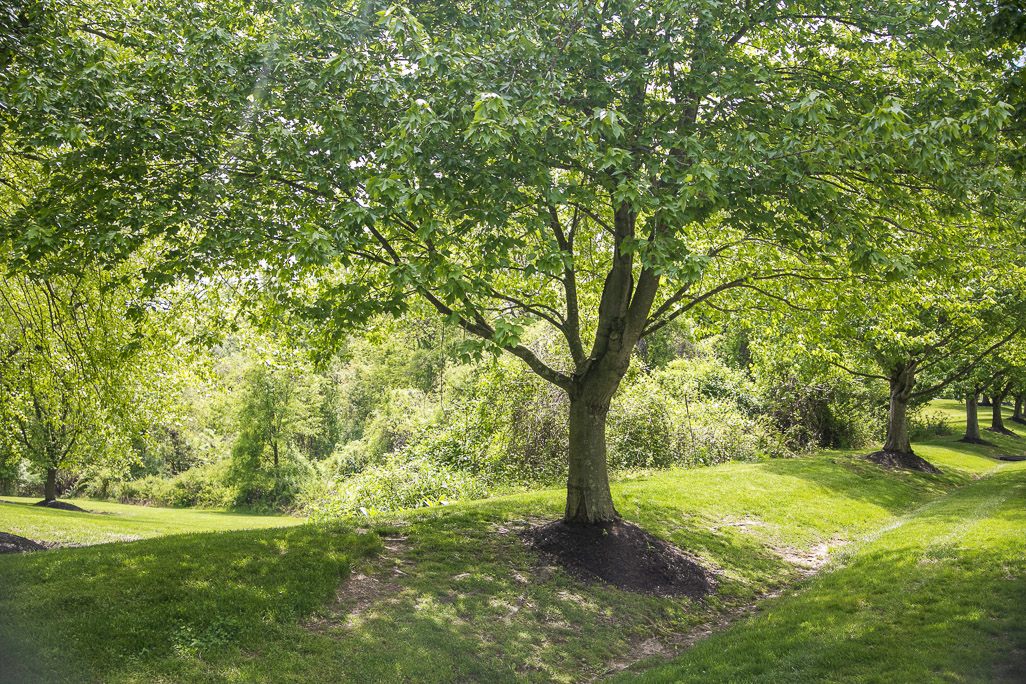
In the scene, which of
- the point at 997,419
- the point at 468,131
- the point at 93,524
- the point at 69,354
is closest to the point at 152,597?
the point at 468,131

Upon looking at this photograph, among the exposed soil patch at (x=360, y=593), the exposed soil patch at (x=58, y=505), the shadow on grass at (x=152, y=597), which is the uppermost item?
the shadow on grass at (x=152, y=597)

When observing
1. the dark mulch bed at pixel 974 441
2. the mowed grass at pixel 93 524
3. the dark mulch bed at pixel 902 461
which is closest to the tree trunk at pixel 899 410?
the dark mulch bed at pixel 902 461

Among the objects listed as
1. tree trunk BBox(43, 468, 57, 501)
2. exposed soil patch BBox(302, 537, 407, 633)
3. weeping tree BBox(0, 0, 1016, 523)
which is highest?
weeping tree BBox(0, 0, 1016, 523)

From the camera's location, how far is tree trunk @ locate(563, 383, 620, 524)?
1036 cm

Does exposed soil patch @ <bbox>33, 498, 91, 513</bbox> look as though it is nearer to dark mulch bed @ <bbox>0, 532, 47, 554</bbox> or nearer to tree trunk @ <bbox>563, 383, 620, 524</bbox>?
dark mulch bed @ <bbox>0, 532, 47, 554</bbox>

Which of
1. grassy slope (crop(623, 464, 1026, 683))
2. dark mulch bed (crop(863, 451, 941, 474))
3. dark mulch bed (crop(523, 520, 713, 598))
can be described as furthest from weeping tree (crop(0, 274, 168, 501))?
dark mulch bed (crop(863, 451, 941, 474))

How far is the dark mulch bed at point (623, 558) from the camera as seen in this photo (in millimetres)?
9391

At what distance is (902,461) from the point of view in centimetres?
2280

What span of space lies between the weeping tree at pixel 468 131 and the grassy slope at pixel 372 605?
343 centimetres

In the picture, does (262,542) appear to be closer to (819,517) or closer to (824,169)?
(824,169)

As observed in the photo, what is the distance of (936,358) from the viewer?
2272cm

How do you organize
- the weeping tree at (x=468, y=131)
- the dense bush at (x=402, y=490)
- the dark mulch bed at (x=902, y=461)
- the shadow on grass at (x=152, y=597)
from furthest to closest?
the dark mulch bed at (x=902, y=461), the dense bush at (x=402, y=490), the weeping tree at (x=468, y=131), the shadow on grass at (x=152, y=597)

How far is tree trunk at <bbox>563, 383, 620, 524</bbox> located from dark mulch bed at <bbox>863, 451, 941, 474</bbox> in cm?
1697

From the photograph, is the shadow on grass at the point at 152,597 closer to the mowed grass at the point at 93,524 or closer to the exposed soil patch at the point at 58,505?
the mowed grass at the point at 93,524
